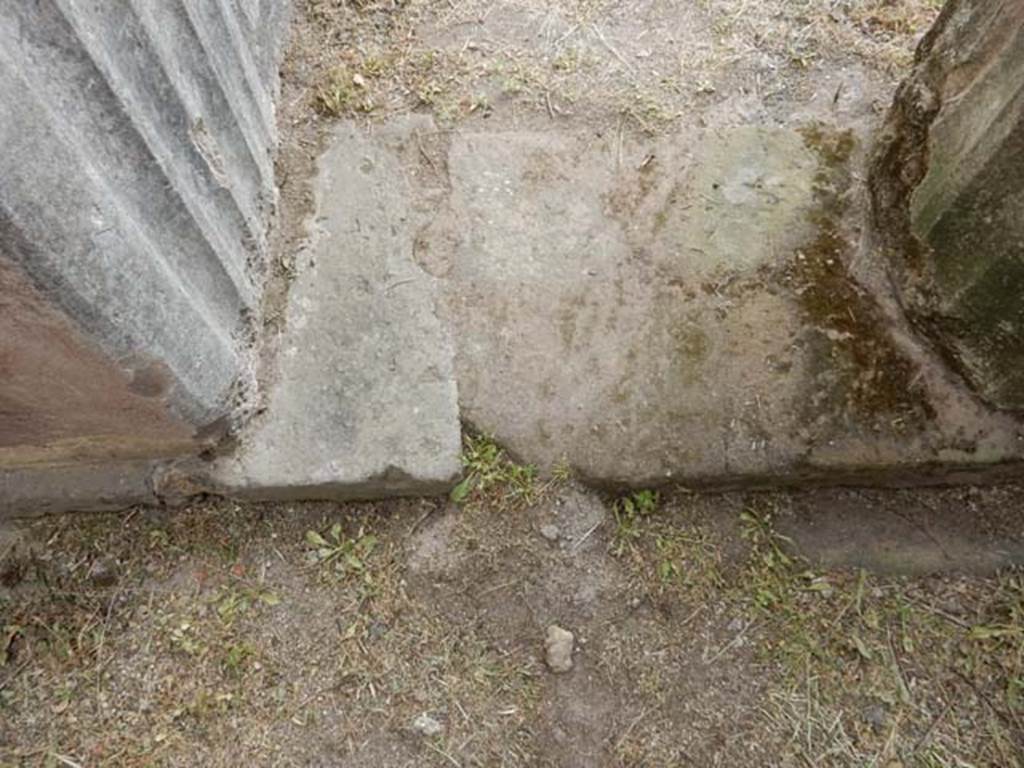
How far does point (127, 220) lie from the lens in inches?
54.3

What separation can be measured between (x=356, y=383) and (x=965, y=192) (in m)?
1.33

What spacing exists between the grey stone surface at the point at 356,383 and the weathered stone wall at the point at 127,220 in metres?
0.12

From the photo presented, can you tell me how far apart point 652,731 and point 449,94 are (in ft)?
5.48

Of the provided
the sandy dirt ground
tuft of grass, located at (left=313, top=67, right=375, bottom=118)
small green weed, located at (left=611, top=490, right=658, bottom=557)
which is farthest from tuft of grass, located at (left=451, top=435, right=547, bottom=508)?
tuft of grass, located at (left=313, top=67, right=375, bottom=118)

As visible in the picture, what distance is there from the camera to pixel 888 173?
2.04m

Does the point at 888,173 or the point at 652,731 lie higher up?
the point at 888,173

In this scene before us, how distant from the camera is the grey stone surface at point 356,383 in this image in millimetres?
1928

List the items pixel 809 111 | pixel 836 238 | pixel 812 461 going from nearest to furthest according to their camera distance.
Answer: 1. pixel 812 461
2. pixel 836 238
3. pixel 809 111

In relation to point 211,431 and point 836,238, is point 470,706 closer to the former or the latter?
point 211,431

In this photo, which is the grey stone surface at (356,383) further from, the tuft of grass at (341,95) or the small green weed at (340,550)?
the tuft of grass at (341,95)

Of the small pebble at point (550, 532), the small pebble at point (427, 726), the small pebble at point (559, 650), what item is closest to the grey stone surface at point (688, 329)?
the small pebble at point (550, 532)

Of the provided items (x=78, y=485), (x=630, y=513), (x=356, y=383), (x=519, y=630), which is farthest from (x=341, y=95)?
(x=519, y=630)

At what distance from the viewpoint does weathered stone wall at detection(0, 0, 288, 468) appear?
1.18 meters

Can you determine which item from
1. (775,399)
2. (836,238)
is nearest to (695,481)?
(775,399)
